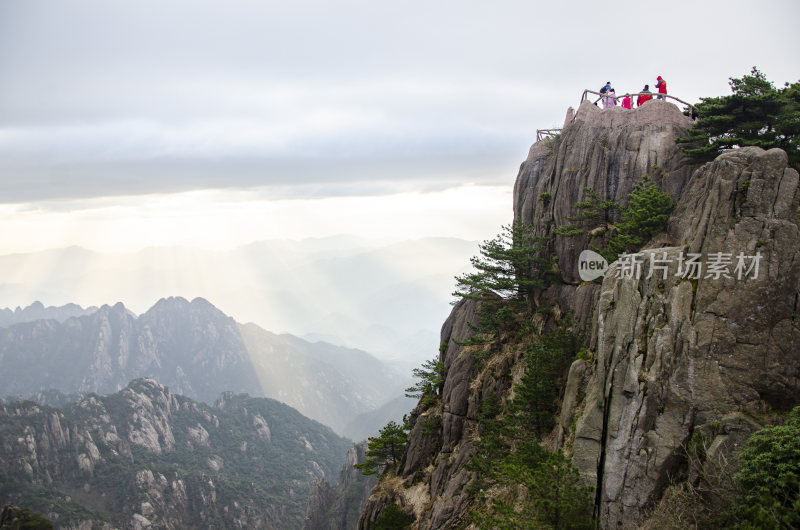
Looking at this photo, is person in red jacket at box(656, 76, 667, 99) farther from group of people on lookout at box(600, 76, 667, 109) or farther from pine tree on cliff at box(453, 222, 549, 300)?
pine tree on cliff at box(453, 222, 549, 300)

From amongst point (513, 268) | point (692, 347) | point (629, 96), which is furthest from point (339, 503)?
point (692, 347)

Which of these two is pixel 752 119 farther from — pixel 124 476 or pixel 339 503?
pixel 124 476

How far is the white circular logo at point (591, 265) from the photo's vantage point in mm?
30163

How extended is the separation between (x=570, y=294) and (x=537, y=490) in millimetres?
15038

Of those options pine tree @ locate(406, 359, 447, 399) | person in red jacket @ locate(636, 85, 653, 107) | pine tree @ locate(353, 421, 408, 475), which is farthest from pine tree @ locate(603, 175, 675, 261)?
pine tree @ locate(353, 421, 408, 475)

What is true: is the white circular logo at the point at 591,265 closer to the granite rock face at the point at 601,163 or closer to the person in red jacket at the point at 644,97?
the granite rock face at the point at 601,163

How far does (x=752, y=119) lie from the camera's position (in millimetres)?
27344

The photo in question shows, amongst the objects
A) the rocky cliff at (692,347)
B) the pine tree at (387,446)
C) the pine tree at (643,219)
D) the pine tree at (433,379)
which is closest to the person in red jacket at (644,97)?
the pine tree at (643,219)

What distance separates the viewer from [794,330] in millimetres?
18422

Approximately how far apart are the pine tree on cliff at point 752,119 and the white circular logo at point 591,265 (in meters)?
7.55

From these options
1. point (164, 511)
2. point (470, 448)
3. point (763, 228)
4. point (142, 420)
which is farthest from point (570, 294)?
point (142, 420)

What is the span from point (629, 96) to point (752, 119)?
9.28 m

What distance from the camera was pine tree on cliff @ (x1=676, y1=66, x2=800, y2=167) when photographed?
25.8m

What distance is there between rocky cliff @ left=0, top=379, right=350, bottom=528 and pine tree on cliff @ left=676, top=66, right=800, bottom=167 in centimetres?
13513
